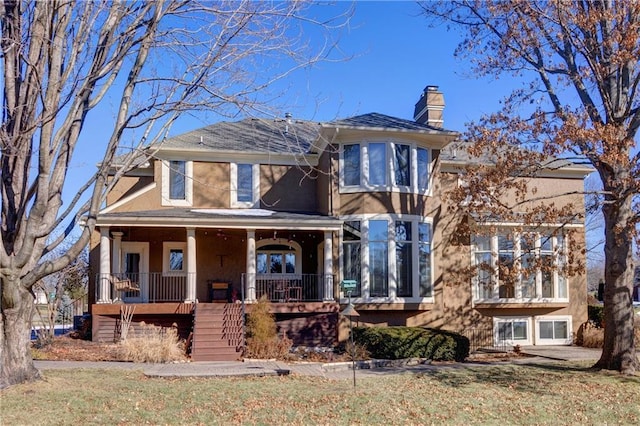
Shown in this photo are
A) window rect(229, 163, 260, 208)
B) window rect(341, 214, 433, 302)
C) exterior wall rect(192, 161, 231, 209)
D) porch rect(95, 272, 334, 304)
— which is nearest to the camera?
window rect(341, 214, 433, 302)

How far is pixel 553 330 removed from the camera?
71.0 ft

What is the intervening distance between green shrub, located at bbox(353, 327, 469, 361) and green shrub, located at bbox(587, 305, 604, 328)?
290 inches

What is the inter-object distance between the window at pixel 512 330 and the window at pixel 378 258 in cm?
486

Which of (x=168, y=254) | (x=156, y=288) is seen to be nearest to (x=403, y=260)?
(x=168, y=254)

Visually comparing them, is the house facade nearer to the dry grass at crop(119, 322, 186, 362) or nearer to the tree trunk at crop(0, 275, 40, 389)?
the dry grass at crop(119, 322, 186, 362)

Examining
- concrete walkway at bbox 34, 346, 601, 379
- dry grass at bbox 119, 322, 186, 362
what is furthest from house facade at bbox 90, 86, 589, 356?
concrete walkway at bbox 34, 346, 601, 379

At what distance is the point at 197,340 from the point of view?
16594 millimetres

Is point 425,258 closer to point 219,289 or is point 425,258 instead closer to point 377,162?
point 377,162

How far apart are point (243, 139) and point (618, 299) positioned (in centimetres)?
1410

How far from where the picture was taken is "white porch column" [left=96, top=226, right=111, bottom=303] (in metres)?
18.0

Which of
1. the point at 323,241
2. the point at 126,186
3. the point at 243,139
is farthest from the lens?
the point at 243,139

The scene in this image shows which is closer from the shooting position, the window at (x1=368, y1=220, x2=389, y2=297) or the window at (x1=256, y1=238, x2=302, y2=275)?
the window at (x1=368, y1=220, x2=389, y2=297)

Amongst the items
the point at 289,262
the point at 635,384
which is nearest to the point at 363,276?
the point at 289,262

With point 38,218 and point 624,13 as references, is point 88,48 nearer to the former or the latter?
point 38,218
